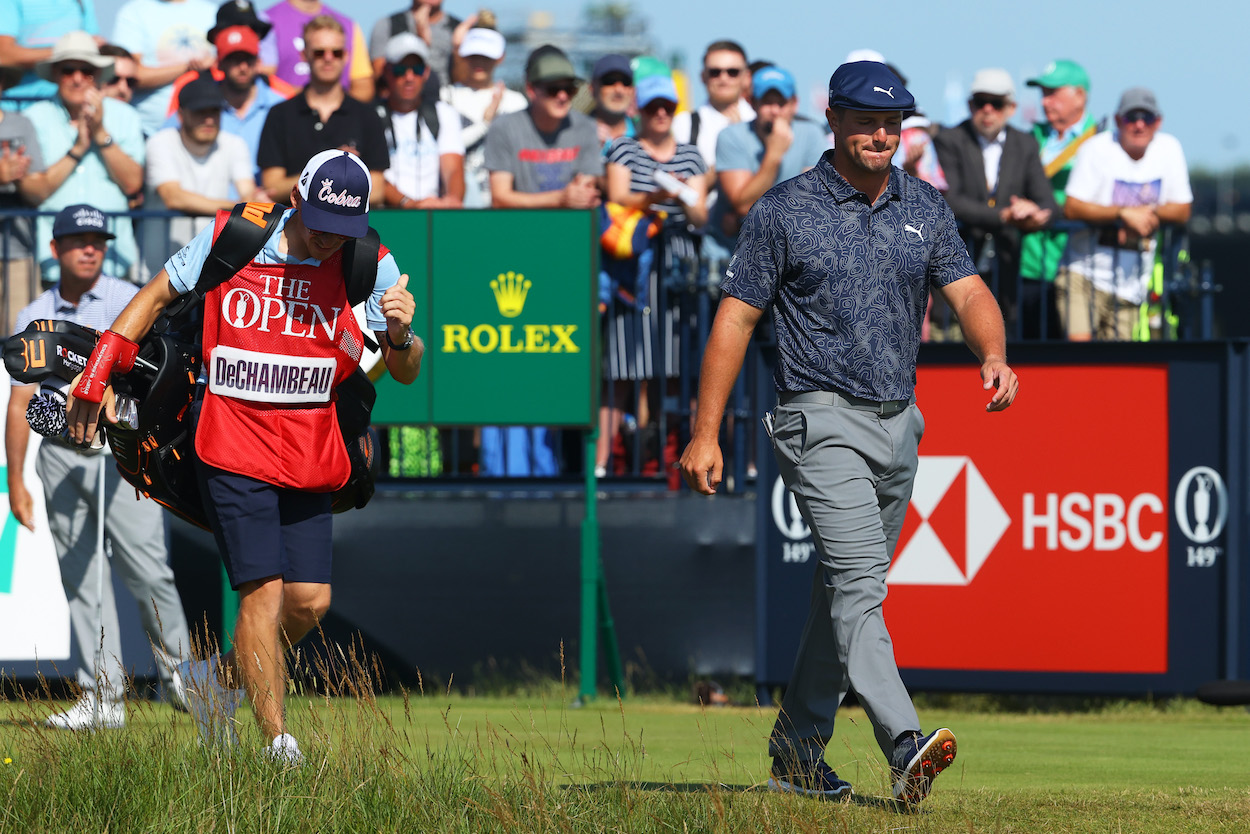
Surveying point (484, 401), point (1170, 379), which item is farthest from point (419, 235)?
point (1170, 379)

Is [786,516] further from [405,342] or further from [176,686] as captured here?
[176,686]

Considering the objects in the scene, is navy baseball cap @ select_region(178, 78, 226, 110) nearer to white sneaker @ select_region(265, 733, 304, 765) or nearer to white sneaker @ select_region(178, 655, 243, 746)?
white sneaker @ select_region(178, 655, 243, 746)

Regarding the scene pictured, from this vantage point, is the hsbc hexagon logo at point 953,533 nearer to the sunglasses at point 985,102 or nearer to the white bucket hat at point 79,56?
the sunglasses at point 985,102

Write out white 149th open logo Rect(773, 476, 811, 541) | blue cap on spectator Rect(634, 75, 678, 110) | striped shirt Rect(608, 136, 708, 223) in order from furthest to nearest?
blue cap on spectator Rect(634, 75, 678, 110)
striped shirt Rect(608, 136, 708, 223)
white 149th open logo Rect(773, 476, 811, 541)

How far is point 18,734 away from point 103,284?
3494mm

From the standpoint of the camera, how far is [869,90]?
17.8 feet

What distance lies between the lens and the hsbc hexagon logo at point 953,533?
900 centimetres

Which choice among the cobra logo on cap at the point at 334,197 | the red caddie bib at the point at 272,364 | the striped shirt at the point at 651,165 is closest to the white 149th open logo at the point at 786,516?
the striped shirt at the point at 651,165

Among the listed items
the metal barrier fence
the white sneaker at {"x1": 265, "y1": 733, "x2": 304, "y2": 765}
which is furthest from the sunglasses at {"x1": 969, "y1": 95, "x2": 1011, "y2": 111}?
the white sneaker at {"x1": 265, "y1": 733, "x2": 304, "y2": 765}

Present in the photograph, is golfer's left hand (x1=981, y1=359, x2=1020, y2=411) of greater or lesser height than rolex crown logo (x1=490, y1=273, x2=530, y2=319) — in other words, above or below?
below

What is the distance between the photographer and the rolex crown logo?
9.45 meters

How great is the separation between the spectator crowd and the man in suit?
1 centimetres

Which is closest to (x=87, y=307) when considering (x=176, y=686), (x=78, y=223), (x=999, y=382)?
(x=78, y=223)

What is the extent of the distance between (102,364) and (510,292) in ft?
12.6
